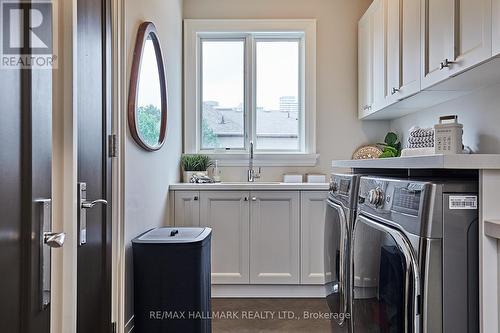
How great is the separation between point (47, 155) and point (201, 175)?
2.43 metres

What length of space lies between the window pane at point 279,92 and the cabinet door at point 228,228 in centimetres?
87

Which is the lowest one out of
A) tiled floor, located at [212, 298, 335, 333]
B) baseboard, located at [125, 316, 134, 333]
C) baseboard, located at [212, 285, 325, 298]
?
tiled floor, located at [212, 298, 335, 333]

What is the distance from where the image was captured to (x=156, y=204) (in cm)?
278

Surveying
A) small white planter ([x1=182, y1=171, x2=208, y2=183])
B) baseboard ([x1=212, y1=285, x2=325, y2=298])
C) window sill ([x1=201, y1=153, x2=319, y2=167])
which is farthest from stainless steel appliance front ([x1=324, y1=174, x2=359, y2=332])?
small white planter ([x1=182, y1=171, x2=208, y2=183])

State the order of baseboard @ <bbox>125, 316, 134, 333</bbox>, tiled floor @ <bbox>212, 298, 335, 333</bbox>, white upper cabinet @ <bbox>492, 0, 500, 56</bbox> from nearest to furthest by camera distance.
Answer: white upper cabinet @ <bbox>492, 0, 500, 56</bbox> → baseboard @ <bbox>125, 316, 134, 333</bbox> → tiled floor @ <bbox>212, 298, 335, 333</bbox>

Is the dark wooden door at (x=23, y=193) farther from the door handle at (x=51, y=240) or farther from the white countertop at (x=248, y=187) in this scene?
the white countertop at (x=248, y=187)

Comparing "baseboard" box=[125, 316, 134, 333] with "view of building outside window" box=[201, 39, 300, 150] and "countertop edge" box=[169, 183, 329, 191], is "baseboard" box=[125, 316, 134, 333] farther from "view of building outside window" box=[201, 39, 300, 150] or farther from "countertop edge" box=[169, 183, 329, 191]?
"view of building outside window" box=[201, 39, 300, 150]

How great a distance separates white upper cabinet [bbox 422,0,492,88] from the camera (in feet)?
5.08

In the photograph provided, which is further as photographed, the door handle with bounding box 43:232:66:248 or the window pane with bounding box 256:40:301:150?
the window pane with bounding box 256:40:301:150

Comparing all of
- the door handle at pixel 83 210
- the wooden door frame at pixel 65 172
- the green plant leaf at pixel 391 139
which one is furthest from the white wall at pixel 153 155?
the green plant leaf at pixel 391 139

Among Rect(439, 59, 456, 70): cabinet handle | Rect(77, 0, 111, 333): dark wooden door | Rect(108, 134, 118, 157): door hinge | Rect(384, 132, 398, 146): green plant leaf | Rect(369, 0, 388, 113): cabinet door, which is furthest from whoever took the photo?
Rect(384, 132, 398, 146): green plant leaf

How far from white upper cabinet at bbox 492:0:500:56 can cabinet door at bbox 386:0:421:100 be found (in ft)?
2.31

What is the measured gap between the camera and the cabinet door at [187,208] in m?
3.18

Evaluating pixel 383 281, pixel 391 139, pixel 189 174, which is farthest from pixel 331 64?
pixel 383 281
